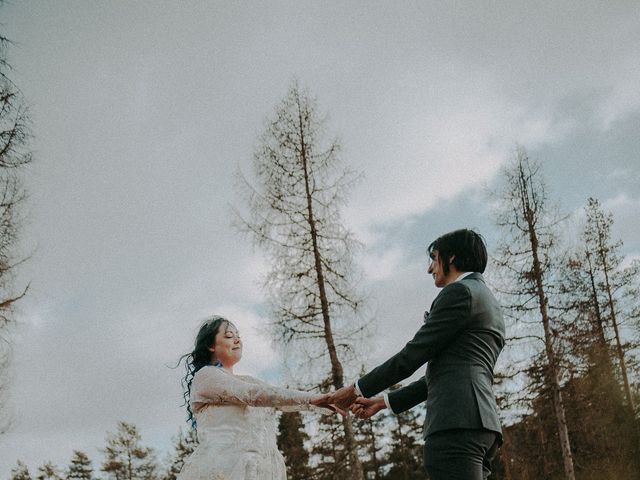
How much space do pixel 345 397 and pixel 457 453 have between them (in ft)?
3.87

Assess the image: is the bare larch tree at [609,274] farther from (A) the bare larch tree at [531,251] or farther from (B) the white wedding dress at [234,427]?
(B) the white wedding dress at [234,427]

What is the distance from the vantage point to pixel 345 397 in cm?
359

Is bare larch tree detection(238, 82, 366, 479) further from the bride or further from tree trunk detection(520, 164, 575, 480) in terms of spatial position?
the bride

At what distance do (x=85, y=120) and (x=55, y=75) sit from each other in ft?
6.24

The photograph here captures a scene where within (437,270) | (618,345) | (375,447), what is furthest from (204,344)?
(375,447)

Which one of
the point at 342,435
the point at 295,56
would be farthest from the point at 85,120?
the point at 342,435

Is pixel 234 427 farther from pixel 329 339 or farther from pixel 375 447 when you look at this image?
pixel 375 447

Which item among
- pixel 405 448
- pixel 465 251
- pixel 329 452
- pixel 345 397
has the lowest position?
pixel 405 448

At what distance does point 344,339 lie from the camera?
11531mm

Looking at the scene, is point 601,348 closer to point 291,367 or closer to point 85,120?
point 291,367

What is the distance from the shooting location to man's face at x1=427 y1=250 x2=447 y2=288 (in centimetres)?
305

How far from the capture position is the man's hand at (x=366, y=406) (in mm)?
3785

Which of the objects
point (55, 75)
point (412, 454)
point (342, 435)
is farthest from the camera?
point (412, 454)

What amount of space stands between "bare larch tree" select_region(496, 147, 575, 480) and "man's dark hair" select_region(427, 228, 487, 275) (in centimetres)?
1096
